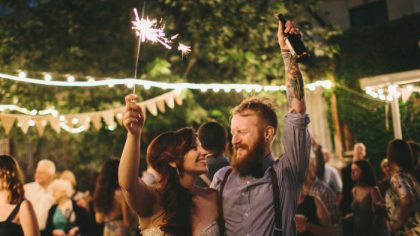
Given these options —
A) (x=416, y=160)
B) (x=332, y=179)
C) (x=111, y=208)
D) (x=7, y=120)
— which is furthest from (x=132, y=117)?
(x=332, y=179)

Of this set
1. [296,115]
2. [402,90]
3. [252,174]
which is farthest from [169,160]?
[402,90]

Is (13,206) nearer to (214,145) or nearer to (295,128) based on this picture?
(214,145)

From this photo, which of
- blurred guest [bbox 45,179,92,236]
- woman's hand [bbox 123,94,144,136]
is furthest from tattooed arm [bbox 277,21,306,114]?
blurred guest [bbox 45,179,92,236]

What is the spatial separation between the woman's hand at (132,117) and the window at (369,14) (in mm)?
12315

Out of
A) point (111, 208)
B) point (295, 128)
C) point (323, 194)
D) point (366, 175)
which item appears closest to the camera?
point (295, 128)

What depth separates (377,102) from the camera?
461 inches

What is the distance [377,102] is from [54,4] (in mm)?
7759

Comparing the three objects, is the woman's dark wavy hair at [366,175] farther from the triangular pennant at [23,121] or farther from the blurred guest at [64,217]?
the triangular pennant at [23,121]

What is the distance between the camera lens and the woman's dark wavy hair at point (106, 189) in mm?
4305

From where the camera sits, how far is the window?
43.7 ft

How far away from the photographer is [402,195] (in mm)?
4652

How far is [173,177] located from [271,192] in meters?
0.54

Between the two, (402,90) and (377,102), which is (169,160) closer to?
(402,90)

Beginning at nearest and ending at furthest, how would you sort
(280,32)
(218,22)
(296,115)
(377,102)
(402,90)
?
(296,115)
(280,32)
(402,90)
(218,22)
(377,102)
